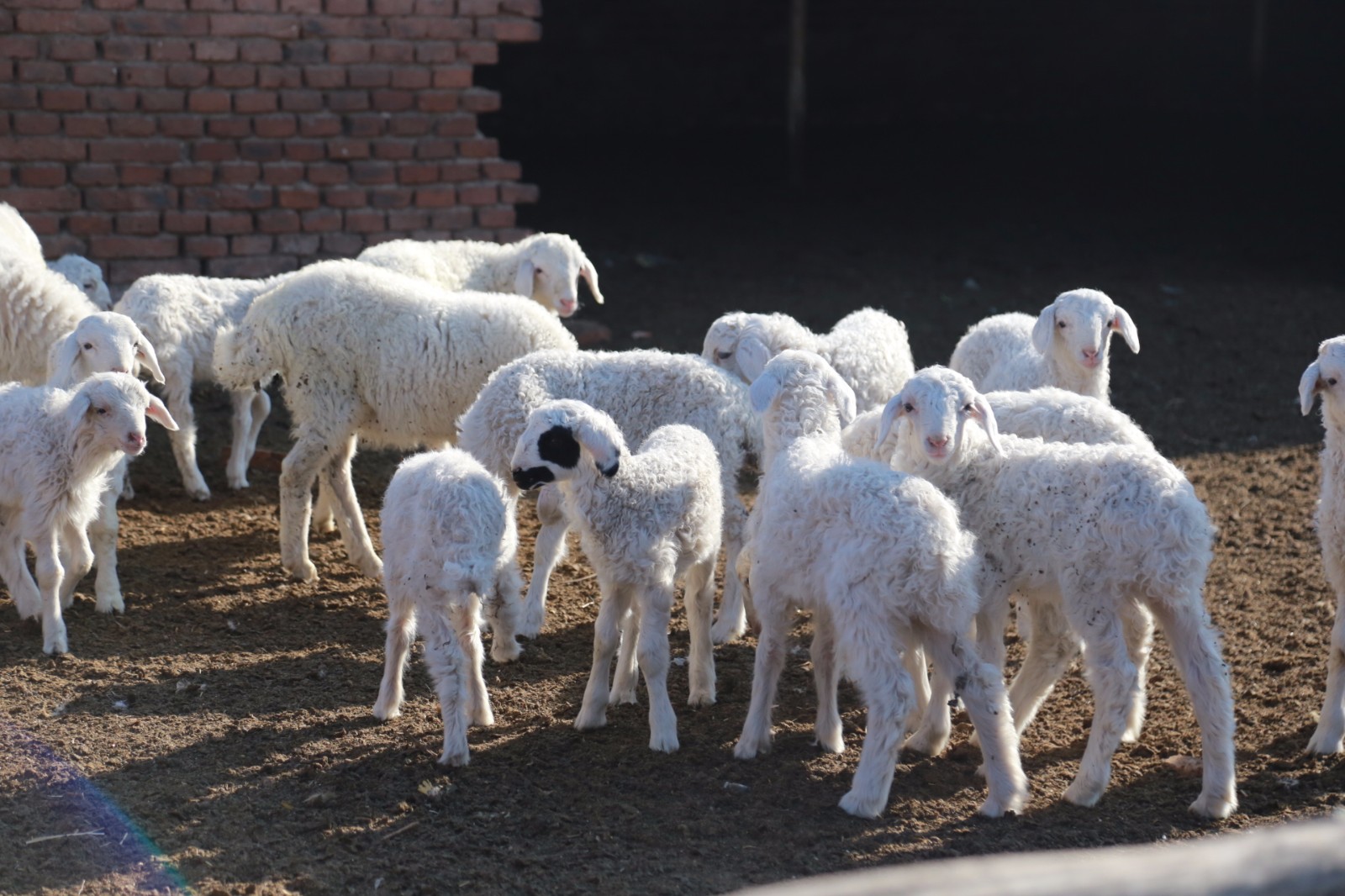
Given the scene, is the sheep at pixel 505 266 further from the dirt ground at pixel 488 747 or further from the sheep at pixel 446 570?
the sheep at pixel 446 570

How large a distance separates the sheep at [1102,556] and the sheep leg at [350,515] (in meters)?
3.08

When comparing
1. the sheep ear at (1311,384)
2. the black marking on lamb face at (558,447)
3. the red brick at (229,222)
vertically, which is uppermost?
the red brick at (229,222)

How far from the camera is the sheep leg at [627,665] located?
5.72 m

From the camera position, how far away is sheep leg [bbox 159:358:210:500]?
8.12 m

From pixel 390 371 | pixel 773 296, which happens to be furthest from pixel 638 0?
pixel 390 371

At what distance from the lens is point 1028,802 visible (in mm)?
4918

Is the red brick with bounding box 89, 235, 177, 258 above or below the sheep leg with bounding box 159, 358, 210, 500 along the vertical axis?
above

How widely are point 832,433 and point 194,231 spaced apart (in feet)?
19.3

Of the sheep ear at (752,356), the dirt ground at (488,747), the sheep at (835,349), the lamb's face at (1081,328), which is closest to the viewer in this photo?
the dirt ground at (488,747)

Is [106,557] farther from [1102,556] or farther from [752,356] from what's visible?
[1102,556]

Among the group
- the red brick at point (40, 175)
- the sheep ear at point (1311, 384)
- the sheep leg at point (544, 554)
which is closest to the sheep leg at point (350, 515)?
the sheep leg at point (544, 554)

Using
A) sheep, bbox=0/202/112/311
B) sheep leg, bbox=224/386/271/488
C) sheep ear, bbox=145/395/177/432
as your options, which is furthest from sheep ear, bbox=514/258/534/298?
sheep ear, bbox=145/395/177/432

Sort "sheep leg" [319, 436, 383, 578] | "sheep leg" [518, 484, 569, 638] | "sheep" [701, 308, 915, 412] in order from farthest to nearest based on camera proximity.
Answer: "sheep leg" [319, 436, 383, 578], "sheep" [701, 308, 915, 412], "sheep leg" [518, 484, 569, 638]

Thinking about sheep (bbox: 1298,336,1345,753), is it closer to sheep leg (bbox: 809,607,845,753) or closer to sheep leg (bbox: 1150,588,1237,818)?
sheep leg (bbox: 1150,588,1237,818)
